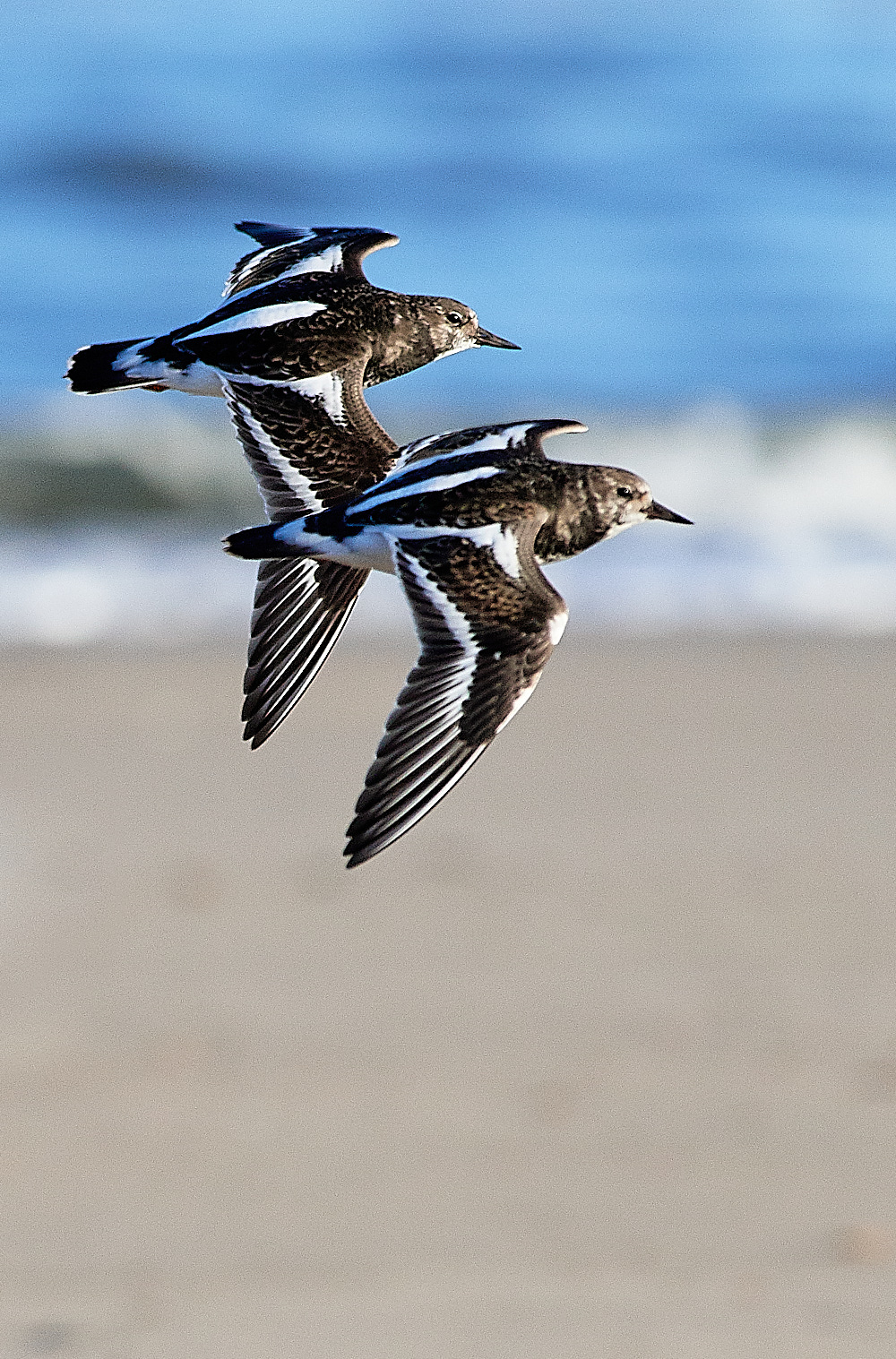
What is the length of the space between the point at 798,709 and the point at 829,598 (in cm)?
123

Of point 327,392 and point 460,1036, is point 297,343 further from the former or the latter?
point 460,1036

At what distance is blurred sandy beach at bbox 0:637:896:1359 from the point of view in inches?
198

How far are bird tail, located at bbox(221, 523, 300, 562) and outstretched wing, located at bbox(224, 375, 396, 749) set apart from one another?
229 mm

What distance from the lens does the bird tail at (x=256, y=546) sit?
84.0 inches

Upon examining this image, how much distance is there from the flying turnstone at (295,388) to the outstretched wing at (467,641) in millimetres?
196

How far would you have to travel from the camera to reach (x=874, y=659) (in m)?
8.42

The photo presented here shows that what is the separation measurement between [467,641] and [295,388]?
1.46 ft

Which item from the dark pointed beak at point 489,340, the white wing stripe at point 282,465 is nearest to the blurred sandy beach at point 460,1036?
the dark pointed beak at point 489,340

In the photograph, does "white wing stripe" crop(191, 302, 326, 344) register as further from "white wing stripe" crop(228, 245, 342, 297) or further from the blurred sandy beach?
the blurred sandy beach

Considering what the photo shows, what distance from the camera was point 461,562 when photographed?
2219mm

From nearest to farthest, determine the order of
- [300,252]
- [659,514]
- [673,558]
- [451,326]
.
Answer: [659,514] → [451,326] → [300,252] → [673,558]

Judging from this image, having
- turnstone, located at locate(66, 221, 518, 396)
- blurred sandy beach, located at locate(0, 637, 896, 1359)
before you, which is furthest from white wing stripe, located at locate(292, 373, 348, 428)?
blurred sandy beach, located at locate(0, 637, 896, 1359)

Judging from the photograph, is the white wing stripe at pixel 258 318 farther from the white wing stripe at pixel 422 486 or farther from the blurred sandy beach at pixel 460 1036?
the blurred sandy beach at pixel 460 1036

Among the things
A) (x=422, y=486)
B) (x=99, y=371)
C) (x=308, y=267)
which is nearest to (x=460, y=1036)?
(x=308, y=267)
